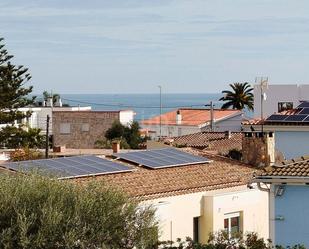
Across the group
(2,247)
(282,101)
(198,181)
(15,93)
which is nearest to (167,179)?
(198,181)

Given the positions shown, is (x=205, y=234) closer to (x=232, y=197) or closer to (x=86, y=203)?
(x=232, y=197)

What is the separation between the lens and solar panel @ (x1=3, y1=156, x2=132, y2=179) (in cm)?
2338

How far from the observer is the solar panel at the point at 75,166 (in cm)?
2338

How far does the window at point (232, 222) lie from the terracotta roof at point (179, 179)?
881mm

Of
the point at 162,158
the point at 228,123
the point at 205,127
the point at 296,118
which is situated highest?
the point at 228,123

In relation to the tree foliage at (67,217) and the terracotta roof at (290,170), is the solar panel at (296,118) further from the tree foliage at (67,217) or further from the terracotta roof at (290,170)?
the tree foliage at (67,217)

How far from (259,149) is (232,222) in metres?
5.59

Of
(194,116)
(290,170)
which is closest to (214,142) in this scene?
(290,170)

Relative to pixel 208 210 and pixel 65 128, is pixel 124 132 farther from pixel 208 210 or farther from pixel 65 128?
pixel 208 210

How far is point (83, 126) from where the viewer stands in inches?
3374

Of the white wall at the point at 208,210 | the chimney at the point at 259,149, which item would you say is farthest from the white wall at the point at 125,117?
the white wall at the point at 208,210

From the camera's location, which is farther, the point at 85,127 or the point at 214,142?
the point at 85,127

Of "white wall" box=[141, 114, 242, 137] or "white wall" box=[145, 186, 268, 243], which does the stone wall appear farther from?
"white wall" box=[145, 186, 268, 243]

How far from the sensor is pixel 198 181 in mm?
25969
